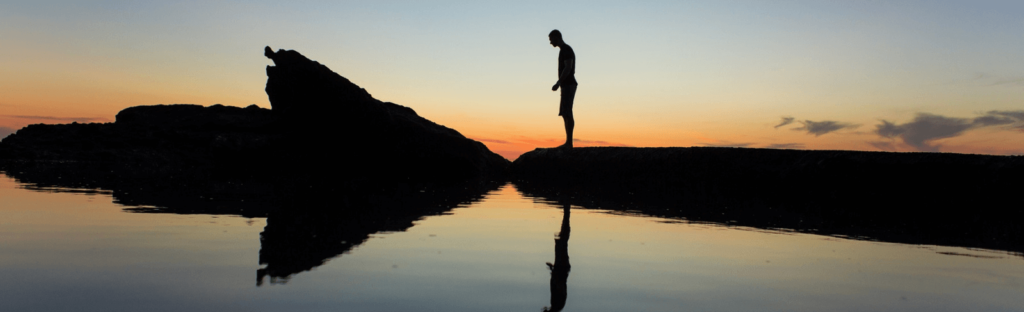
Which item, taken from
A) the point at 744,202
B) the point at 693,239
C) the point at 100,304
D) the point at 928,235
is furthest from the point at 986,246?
the point at 100,304

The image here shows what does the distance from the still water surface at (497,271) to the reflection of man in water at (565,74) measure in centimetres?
682

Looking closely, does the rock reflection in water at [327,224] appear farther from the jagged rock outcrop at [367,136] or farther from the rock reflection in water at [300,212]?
the jagged rock outcrop at [367,136]

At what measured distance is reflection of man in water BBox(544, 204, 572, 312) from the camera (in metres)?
2.15

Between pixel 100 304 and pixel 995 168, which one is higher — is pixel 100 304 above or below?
below

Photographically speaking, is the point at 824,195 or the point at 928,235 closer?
the point at 928,235

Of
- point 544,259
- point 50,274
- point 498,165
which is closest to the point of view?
point 50,274

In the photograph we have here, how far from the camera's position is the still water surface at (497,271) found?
213cm

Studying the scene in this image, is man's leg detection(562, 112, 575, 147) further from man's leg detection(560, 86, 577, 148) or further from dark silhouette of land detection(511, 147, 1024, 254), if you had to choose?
dark silhouette of land detection(511, 147, 1024, 254)

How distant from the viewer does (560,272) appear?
8.76 ft

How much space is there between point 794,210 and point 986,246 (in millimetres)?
2149

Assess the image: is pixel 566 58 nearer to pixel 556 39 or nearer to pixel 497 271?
pixel 556 39

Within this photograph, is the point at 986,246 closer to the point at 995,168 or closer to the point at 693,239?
the point at 693,239

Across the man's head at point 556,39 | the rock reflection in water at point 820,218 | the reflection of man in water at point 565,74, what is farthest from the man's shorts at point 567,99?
the rock reflection in water at point 820,218

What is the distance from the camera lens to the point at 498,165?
51.6 feet
